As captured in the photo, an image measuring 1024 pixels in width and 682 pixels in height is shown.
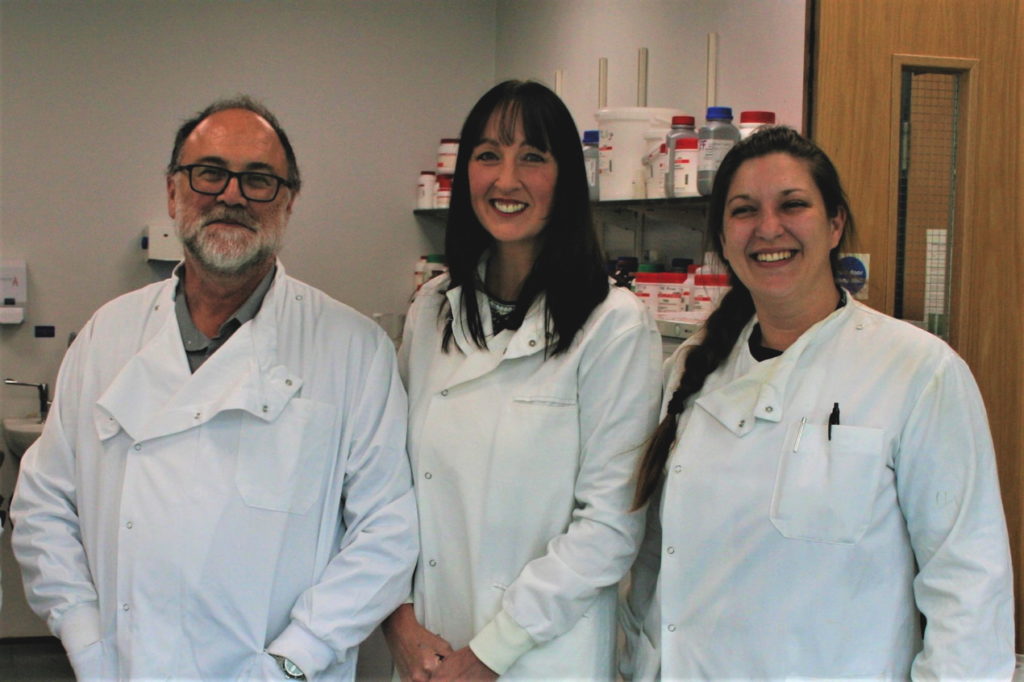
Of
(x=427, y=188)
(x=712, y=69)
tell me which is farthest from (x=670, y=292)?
(x=427, y=188)

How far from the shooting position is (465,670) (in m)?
1.52

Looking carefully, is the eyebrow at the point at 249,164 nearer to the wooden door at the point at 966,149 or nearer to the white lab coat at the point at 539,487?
the white lab coat at the point at 539,487

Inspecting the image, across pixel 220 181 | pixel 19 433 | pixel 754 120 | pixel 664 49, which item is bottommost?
pixel 19 433

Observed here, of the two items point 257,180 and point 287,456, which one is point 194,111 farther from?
point 287,456

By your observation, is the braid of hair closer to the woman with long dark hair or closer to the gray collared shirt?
the woman with long dark hair

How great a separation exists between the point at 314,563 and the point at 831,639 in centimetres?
82

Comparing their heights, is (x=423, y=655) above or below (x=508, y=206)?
below

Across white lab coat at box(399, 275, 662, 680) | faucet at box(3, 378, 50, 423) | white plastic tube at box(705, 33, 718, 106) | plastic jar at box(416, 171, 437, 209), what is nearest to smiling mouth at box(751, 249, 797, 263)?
white lab coat at box(399, 275, 662, 680)

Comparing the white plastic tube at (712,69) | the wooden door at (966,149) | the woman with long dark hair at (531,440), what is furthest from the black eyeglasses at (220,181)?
the white plastic tube at (712,69)

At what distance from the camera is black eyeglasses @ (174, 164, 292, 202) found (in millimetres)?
1629

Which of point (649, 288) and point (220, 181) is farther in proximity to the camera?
point (649, 288)

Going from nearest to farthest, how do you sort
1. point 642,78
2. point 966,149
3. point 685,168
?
point 966,149 → point 685,168 → point 642,78

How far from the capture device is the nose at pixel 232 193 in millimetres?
1618

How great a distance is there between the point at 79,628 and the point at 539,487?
0.78m
